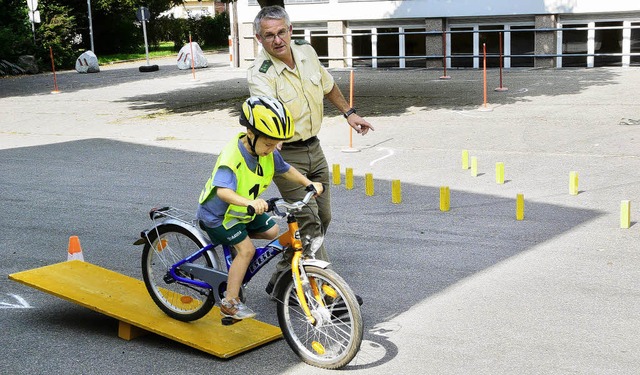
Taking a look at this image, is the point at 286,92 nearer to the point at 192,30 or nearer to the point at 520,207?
the point at 520,207

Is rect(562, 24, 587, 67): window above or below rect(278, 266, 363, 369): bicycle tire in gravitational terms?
above

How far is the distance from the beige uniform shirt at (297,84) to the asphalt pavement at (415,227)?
1486mm

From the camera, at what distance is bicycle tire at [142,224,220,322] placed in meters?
6.45

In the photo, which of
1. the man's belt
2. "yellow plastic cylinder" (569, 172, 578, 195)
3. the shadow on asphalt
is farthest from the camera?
"yellow plastic cylinder" (569, 172, 578, 195)

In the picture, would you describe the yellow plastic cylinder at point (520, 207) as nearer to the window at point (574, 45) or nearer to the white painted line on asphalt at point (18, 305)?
the white painted line on asphalt at point (18, 305)

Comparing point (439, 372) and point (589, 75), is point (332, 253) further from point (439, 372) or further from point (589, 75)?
point (589, 75)

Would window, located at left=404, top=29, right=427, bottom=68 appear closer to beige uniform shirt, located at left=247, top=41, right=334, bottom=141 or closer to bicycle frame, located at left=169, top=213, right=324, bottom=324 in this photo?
beige uniform shirt, located at left=247, top=41, right=334, bottom=141

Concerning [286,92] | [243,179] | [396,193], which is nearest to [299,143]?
Result: [286,92]

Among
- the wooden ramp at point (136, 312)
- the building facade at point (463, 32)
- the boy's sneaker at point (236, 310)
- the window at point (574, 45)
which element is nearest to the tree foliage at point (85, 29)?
the building facade at point (463, 32)

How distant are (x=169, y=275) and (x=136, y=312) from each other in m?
0.35

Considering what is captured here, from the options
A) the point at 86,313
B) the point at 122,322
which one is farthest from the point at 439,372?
the point at 86,313

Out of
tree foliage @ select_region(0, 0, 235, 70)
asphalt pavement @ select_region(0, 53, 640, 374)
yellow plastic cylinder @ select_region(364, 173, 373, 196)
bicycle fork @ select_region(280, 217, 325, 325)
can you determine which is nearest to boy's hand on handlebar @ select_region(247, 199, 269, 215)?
bicycle fork @ select_region(280, 217, 325, 325)

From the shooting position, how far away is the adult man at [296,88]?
661 cm

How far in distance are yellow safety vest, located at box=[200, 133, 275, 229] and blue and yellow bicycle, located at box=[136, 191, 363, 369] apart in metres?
0.23
